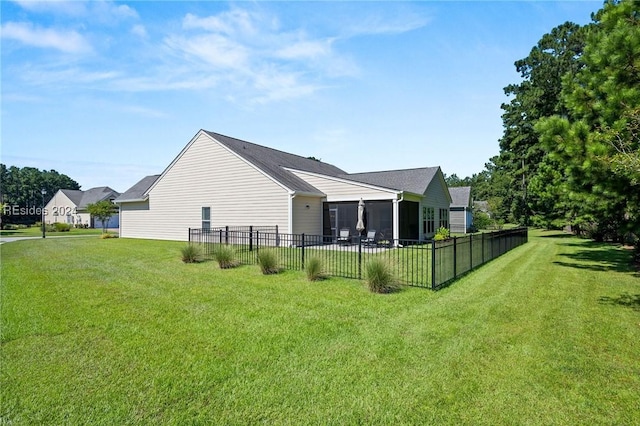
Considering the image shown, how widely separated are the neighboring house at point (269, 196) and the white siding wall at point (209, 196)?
0.17 ft

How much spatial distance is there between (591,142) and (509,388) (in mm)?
6198

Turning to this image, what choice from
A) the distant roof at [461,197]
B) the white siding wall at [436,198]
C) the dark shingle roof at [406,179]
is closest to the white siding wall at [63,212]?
the dark shingle roof at [406,179]

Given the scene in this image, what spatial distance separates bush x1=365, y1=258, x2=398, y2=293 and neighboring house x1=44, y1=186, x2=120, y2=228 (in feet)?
170

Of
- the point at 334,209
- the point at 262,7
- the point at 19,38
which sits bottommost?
the point at 334,209

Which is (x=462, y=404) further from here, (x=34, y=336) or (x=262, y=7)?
(x=262, y=7)

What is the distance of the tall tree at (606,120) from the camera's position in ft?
21.1

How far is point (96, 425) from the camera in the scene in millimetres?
2775

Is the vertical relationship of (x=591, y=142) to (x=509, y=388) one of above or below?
above

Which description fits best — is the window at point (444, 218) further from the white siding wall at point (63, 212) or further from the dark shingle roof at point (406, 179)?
the white siding wall at point (63, 212)

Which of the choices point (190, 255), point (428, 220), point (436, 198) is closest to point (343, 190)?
point (428, 220)

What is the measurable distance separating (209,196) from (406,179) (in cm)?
1284

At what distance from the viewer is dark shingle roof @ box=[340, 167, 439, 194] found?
20188 millimetres

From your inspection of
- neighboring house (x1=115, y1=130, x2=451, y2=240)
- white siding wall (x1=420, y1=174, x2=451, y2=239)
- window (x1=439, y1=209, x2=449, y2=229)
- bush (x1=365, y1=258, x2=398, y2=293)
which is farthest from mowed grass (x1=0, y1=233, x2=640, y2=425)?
window (x1=439, y1=209, x2=449, y2=229)

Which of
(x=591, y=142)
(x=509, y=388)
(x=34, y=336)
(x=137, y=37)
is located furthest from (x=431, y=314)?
(x=137, y=37)
